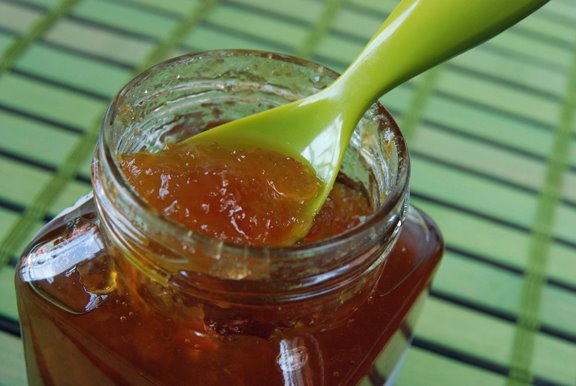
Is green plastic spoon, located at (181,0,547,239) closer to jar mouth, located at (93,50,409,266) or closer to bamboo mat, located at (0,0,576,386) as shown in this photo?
jar mouth, located at (93,50,409,266)

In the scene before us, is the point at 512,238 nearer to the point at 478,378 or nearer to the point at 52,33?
the point at 478,378

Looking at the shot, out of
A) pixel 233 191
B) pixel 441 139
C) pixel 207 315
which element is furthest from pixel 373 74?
pixel 441 139

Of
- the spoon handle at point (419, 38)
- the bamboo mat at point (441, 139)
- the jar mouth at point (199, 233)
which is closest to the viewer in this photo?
the jar mouth at point (199, 233)

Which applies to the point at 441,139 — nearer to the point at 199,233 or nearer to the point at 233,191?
the point at 233,191

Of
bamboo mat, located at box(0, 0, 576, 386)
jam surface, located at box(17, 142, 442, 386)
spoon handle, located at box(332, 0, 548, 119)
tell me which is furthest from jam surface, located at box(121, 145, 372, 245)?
bamboo mat, located at box(0, 0, 576, 386)

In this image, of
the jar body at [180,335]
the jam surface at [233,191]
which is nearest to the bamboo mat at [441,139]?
the jar body at [180,335]

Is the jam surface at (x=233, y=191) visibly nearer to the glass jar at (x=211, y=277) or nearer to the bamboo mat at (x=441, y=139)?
the glass jar at (x=211, y=277)

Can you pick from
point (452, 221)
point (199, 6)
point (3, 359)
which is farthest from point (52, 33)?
point (452, 221)
